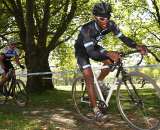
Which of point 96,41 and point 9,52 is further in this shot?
point 9,52

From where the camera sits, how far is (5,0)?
2319 centimetres

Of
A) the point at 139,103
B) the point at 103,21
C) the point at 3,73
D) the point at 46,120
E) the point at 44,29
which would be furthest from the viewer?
the point at 44,29

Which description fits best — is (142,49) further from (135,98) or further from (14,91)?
(14,91)

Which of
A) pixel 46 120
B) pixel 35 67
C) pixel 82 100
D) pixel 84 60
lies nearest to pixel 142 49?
pixel 84 60

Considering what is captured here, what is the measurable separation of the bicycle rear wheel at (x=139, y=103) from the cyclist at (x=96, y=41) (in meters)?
0.50

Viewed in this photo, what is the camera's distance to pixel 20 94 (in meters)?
13.2

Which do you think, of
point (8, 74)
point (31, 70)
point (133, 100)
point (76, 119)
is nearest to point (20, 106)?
point (8, 74)

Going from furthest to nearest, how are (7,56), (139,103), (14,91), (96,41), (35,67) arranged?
1. (35,67)
2. (14,91)
3. (7,56)
4. (96,41)
5. (139,103)

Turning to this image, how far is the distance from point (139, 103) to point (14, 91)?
622cm

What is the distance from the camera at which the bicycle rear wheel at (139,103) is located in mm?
7230

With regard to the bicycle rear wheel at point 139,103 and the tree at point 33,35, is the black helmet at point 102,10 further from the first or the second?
the tree at point 33,35

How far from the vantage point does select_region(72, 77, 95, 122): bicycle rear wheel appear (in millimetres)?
8883

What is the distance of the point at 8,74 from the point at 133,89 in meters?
6.12

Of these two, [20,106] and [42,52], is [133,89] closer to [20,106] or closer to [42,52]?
[20,106]
